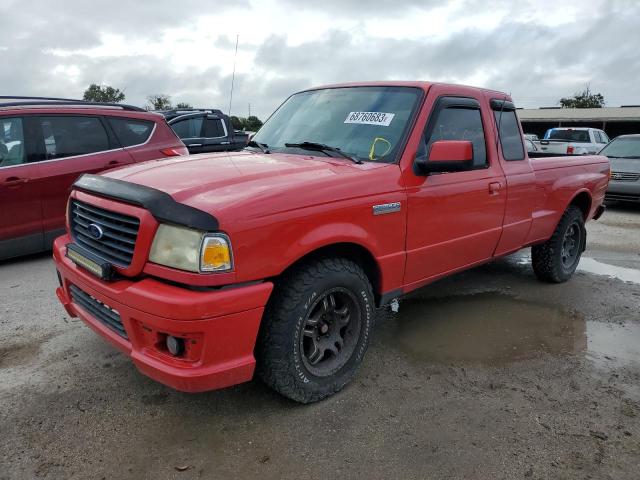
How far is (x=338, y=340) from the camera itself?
3039mm

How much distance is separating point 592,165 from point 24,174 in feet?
20.4

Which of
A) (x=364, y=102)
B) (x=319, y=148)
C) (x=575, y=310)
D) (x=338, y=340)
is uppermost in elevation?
(x=364, y=102)

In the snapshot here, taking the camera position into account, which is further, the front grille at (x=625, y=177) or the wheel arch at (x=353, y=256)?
the front grille at (x=625, y=177)

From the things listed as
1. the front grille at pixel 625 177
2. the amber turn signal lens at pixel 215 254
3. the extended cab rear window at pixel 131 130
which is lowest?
the front grille at pixel 625 177

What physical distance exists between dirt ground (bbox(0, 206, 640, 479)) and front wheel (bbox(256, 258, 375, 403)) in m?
0.18

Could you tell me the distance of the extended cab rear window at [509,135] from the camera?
428 cm

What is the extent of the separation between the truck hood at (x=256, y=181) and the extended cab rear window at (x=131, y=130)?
321 cm

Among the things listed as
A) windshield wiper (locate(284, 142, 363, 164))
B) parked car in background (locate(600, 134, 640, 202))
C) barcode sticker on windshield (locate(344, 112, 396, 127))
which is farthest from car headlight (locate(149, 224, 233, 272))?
parked car in background (locate(600, 134, 640, 202))

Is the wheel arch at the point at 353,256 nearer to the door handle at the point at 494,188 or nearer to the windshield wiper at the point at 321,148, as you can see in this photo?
the windshield wiper at the point at 321,148

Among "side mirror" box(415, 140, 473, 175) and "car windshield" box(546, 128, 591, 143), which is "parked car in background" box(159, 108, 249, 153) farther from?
"car windshield" box(546, 128, 591, 143)

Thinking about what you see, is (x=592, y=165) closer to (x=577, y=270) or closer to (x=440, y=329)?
(x=577, y=270)

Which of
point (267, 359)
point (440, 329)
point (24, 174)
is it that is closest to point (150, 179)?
point (267, 359)

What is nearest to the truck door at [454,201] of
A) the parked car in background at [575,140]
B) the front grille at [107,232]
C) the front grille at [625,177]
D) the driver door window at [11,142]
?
the front grille at [107,232]

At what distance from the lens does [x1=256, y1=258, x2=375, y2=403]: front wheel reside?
260cm
